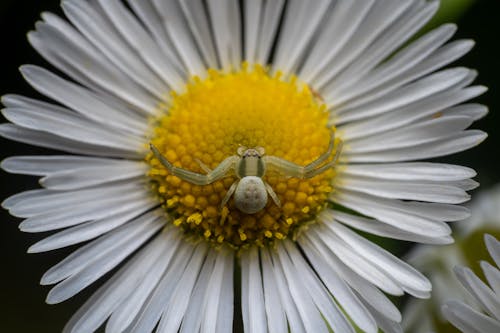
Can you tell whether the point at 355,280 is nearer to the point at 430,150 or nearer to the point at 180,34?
the point at 430,150

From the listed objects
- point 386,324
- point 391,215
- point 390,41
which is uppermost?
point 390,41

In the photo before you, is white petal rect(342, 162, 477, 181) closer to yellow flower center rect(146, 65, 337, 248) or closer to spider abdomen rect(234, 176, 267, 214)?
yellow flower center rect(146, 65, 337, 248)

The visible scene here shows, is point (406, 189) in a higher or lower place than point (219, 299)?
higher

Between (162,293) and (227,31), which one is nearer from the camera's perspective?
(162,293)

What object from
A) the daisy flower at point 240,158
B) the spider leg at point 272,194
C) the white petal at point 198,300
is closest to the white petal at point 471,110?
the daisy flower at point 240,158

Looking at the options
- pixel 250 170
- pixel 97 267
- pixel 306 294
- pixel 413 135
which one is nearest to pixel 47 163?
pixel 97 267

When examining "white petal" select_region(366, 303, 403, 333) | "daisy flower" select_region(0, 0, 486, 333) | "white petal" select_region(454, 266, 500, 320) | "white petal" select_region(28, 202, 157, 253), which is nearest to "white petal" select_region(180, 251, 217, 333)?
"daisy flower" select_region(0, 0, 486, 333)

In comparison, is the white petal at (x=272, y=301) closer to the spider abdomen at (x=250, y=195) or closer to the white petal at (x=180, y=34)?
the spider abdomen at (x=250, y=195)
